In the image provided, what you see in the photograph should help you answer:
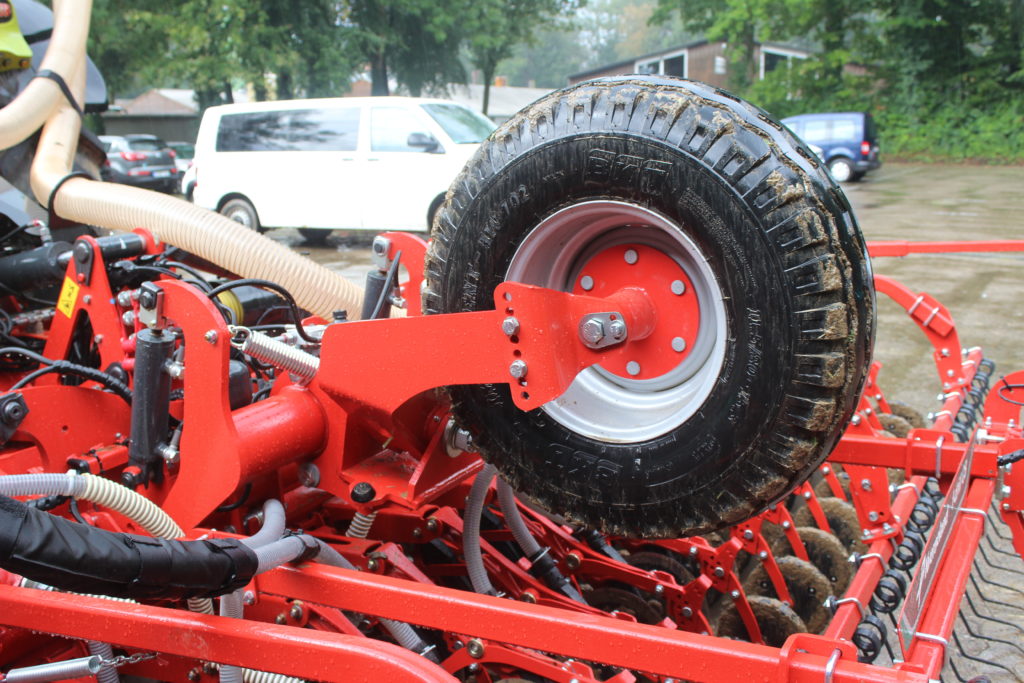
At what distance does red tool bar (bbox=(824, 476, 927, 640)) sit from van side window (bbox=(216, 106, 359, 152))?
397 inches

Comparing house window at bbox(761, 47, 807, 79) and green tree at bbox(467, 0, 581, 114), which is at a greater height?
green tree at bbox(467, 0, 581, 114)

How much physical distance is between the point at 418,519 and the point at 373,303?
27.6 inches

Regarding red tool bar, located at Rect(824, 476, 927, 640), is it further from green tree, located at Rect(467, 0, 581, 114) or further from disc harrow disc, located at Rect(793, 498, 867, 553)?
green tree, located at Rect(467, 0, 581, 114)

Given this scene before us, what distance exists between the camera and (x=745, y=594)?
10.8 feet

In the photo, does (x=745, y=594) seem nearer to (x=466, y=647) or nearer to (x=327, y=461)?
(x=466, y=647)

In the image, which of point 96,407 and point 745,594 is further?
point 745,594

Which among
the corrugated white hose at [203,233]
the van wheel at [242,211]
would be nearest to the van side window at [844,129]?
the van wheel at [242,211]

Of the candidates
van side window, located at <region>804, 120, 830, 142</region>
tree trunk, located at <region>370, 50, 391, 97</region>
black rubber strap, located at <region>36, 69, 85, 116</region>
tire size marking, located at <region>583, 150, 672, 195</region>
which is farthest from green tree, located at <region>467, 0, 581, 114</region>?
tire size marking, located at <region>583, 150, 672, 195</region>

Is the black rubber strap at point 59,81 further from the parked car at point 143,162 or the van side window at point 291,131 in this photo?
the parked car at point 143,162

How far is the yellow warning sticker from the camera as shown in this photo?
2.81 m

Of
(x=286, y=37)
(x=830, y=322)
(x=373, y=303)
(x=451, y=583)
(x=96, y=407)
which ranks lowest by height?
(x=451, y=583)

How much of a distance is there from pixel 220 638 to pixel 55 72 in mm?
2713

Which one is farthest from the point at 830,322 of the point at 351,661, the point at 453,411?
the point at 351,661

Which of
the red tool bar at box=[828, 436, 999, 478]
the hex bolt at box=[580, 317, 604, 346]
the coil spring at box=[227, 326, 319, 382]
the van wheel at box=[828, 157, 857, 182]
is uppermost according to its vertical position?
the hex bolt at box=[580, 317, 604, 346]
